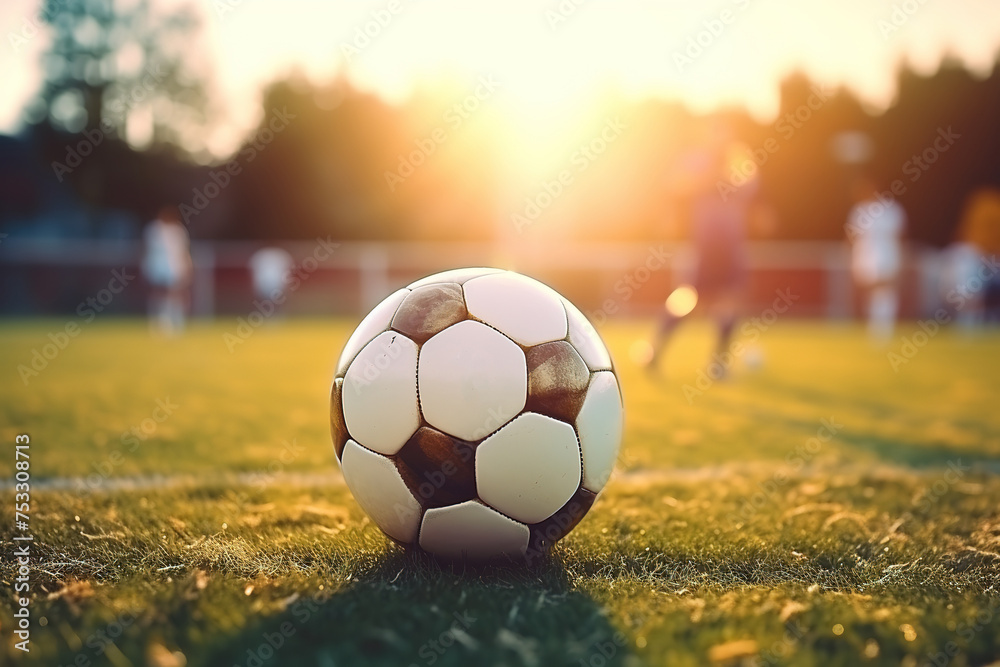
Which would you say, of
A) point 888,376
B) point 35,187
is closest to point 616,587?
point 888,376

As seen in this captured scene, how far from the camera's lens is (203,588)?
232 cm

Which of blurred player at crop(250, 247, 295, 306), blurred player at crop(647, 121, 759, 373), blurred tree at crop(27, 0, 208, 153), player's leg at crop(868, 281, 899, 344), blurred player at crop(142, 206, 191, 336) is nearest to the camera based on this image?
blurred player at crop(647, 121, 759, 373)

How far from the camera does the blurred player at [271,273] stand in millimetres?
23109

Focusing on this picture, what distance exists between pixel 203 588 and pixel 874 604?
6.26ft

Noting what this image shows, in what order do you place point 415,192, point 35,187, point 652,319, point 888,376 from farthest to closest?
point 35,187 < point 415,192 < point 652,319 < point 888,376

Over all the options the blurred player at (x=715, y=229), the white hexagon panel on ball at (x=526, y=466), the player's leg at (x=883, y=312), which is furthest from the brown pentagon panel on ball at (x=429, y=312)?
the player's leg at (x=883, y=312)

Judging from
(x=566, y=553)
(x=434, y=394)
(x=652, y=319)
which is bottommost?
(x=652, y=319)

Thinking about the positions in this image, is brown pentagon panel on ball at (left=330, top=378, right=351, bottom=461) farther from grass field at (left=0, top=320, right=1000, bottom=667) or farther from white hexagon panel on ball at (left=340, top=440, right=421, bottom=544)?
grass field at (left=0, top=320, right=1000, bottom=667)

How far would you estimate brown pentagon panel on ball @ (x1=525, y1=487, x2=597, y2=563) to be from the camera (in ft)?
8.32

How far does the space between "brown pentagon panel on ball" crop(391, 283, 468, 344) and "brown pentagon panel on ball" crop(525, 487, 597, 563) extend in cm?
67

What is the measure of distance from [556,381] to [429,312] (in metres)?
0.46

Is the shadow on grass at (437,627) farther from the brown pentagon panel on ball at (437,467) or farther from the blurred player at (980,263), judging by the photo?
the blurred player at (980,263)

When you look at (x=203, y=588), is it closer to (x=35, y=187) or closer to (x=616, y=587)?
(x=616, y=587)

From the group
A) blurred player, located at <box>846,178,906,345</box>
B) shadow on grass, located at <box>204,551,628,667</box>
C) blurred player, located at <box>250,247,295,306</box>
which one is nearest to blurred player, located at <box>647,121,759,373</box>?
shadow on grass, located at <box>204,551,628,667</box>
